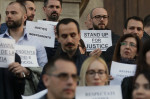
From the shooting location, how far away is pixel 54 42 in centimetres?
1077

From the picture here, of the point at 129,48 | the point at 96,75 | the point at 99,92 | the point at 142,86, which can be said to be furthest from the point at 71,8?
the point at 142,86

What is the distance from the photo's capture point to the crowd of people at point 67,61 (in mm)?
7629

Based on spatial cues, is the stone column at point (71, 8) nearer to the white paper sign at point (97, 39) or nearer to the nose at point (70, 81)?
the white paper sign at point (97, 39)

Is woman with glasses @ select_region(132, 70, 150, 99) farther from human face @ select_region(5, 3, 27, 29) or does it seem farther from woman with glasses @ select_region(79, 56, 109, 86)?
human face @ select_region(5, 3, 27, 29)

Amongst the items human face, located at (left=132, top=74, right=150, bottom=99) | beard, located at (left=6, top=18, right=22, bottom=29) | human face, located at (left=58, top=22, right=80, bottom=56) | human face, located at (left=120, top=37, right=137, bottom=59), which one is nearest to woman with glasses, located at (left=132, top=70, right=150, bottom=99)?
human face, located at (left=132, top=74, right=150, bottom=99)

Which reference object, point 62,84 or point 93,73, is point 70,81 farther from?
point 93,73

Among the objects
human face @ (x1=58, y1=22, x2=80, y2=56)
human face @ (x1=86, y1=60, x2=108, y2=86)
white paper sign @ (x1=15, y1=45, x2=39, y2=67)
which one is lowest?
human face @ (x1=86, y1=60, x2=108, y2=86)

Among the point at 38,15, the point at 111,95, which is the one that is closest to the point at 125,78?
the point at 111,95

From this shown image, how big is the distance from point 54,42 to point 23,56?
0.88 metres

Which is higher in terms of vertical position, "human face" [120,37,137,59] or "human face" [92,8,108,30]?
"human face" [92,8,108,30]

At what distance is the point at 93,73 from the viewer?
8719mm

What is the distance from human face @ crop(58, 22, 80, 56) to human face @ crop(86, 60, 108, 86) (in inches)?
29.0

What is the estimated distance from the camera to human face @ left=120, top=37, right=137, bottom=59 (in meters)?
9.84

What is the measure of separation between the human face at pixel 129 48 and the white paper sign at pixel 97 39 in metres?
1.48
